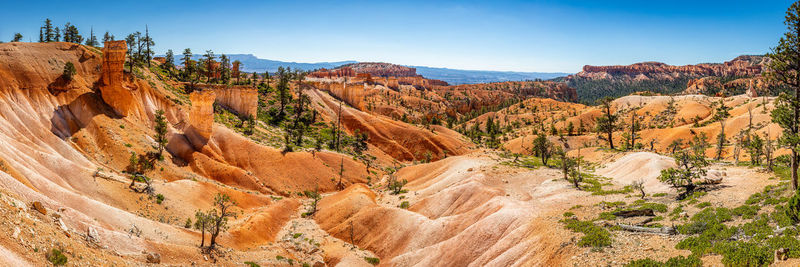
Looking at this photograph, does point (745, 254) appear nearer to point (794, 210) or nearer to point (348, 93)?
point (794, 210)

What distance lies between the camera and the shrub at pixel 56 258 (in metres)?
20.8

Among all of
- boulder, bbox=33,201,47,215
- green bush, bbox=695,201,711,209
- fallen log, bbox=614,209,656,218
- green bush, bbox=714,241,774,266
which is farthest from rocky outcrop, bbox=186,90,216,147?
green bush, bbox=714,241,774,266

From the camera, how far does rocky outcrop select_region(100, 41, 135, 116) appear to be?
172 feet

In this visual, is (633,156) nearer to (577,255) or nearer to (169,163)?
(577,255)

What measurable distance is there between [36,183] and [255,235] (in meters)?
18.0

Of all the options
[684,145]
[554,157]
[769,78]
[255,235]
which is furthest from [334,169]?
[684,145]

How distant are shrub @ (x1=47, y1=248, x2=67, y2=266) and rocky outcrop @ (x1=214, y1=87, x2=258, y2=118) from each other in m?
62.0

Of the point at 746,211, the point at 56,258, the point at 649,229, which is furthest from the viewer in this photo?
A: the point at 649,229

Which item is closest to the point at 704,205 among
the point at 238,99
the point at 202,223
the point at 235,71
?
the point at 202,223

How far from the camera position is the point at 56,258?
20.9 meters

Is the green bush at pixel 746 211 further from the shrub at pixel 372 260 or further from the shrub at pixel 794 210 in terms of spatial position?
the shrub at pixel 372 260

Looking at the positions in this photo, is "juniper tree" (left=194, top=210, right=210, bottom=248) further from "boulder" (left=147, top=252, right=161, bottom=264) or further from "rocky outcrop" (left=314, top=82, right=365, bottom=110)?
"rocky outcrop" (left=314, top=82, right=365, bottom=110)

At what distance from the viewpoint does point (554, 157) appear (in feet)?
251

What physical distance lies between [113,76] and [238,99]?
29565 millimetres
